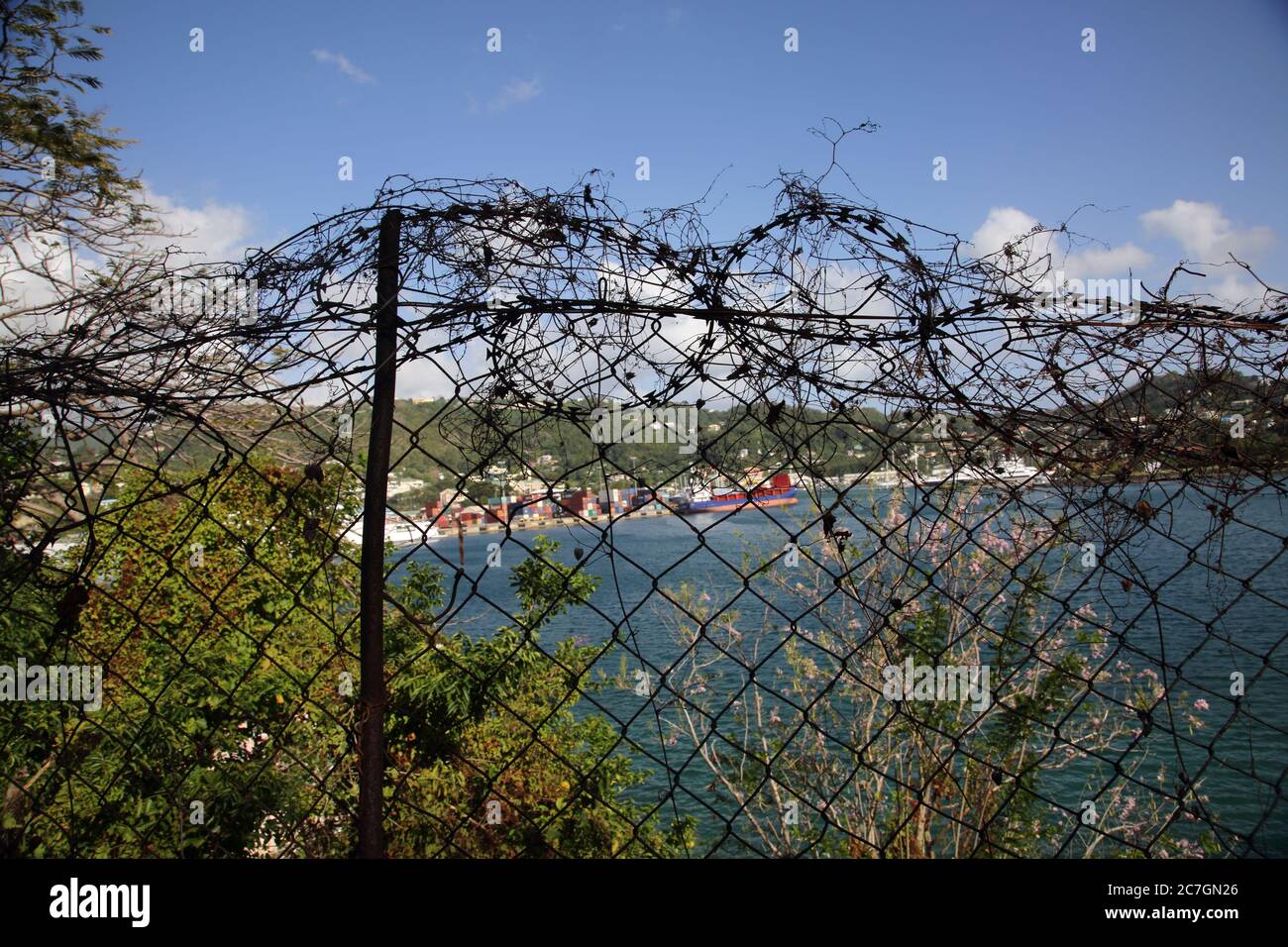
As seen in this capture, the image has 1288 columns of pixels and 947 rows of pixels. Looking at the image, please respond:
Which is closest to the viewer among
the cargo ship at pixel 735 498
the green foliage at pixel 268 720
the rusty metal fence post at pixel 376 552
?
the rusty metal fence post at pixel 376 552

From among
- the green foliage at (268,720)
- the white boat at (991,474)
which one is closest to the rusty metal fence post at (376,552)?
the green foliage at (268,720)

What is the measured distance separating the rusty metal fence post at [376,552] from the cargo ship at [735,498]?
1.20 feet

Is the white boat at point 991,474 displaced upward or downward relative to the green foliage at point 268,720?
upward

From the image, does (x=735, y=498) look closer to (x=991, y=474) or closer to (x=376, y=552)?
(x=991, y=474)

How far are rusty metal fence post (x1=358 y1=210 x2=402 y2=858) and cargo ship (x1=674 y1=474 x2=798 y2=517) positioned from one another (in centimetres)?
36

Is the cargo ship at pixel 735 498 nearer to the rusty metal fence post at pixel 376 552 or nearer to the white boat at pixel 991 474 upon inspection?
the white boat at pixel 991 474

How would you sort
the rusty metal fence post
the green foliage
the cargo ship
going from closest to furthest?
the rusty metal fence post → the cargo ship → the green foliage

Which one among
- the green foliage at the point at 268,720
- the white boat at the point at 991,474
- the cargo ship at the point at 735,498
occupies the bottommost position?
the green foliage at the point at 268,720

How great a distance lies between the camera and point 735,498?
115cm

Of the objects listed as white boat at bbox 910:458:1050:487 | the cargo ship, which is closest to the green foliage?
the cargo ship

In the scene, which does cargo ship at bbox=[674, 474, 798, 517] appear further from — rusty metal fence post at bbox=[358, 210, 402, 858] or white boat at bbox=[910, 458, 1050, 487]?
rusty metal fence post at bbox=[358, 210, 402, 858]

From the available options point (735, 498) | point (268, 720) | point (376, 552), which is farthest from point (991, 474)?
point (268, 720)

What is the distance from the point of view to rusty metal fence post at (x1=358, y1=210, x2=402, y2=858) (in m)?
1.00

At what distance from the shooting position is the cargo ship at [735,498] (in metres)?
1.10
